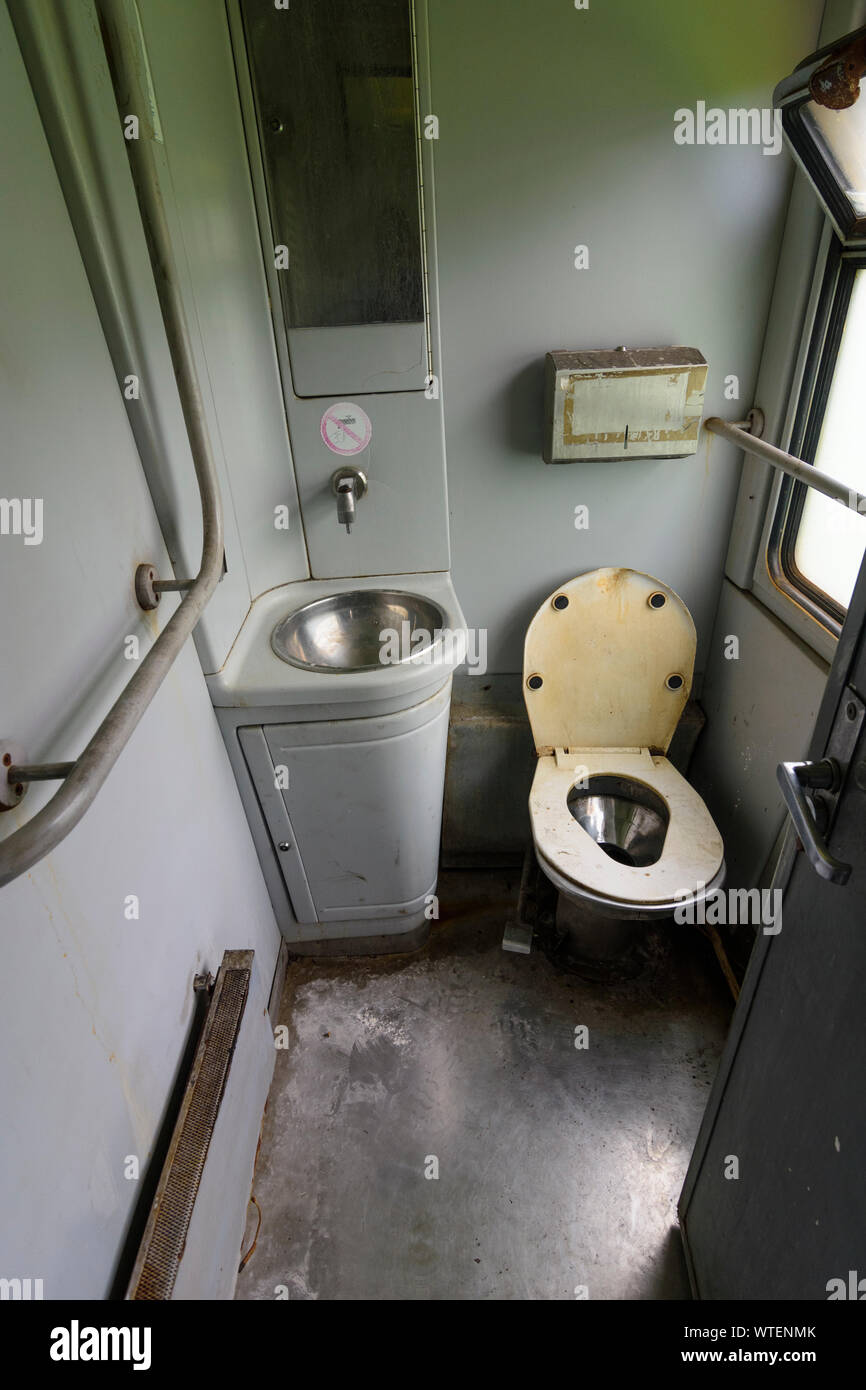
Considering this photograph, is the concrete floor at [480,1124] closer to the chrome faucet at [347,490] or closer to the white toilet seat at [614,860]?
the white toilet seat at [614,860]

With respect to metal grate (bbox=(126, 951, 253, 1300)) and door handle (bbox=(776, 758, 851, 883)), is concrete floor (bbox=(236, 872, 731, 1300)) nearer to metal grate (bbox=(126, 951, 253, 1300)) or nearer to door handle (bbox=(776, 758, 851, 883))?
metal grate (bbox=(126, 951, 253, 1300))

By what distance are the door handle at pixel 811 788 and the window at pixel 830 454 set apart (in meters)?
0.83

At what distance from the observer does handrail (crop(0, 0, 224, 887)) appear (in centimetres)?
68

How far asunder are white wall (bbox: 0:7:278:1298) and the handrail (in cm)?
9

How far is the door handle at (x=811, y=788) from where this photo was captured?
76 cm

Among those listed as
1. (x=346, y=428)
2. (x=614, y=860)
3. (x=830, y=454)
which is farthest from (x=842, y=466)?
(x=346, y=428)

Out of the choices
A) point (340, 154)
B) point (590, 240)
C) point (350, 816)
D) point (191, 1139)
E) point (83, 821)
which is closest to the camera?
point (83, 821)

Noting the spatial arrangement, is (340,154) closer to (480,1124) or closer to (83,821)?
(83,821)

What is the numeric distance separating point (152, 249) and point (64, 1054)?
3.92ft

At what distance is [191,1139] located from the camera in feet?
3.57

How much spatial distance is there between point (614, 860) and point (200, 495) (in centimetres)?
126

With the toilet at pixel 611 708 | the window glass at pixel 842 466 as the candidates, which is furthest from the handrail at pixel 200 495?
the window glass at pixel 842 466

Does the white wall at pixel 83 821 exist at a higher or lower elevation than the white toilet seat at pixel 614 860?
higher
